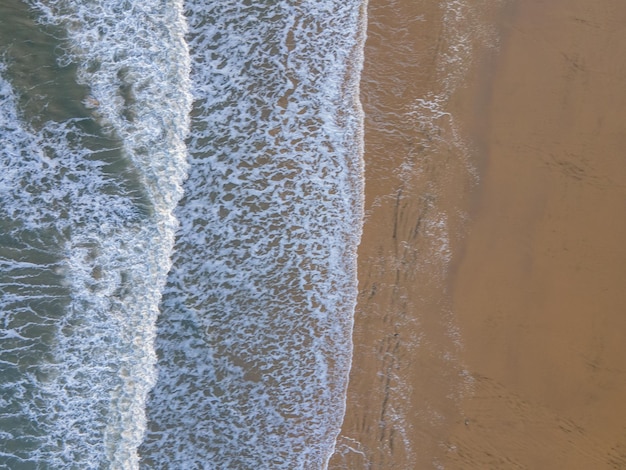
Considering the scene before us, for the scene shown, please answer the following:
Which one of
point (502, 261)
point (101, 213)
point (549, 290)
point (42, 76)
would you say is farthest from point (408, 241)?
point (42, 76)

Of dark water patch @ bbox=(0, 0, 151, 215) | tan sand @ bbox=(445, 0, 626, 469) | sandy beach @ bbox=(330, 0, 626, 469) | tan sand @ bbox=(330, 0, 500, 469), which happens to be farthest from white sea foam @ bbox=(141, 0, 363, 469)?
tan sand @ bbox=(445, 0, 626, 469)

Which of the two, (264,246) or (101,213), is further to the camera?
(101,213)

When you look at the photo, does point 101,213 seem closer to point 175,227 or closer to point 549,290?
point 175,227

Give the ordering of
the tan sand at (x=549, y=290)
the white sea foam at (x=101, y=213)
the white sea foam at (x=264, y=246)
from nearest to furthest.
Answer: the tan sand at (x=549, y=290), the white sea foam at (x=264, y=246), the white sea foam at (x=101, y=213)

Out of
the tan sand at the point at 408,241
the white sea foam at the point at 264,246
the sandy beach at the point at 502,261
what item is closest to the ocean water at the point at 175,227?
the white sea foam at the point at 264,246

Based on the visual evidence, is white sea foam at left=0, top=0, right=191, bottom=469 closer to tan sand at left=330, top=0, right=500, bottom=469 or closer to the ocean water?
the ocean water

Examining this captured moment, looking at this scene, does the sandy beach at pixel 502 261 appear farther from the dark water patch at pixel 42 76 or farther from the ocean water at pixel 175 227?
the dark water patch at pixel 42 76
